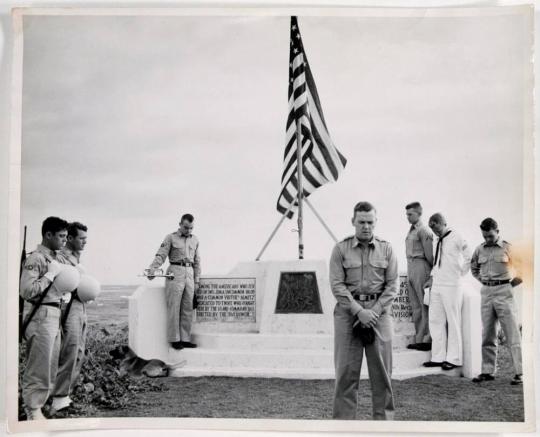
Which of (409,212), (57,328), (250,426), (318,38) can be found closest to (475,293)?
(409,212)

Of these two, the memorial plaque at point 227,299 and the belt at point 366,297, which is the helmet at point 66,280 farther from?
the belt at point 366,297

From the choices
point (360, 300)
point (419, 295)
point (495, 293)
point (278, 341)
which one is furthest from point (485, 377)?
point (278, 341)

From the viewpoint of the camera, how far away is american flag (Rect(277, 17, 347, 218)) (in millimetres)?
6793

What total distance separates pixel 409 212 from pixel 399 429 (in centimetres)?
202

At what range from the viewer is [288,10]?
250 inches

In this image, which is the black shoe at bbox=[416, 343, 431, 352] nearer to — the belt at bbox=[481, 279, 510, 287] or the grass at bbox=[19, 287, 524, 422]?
the grass at bbox=[19, 287, 524, 422]

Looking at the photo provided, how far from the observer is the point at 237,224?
7121 mm

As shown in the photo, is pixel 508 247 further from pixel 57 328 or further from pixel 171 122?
pixel 57 328

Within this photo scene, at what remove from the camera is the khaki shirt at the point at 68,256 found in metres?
5.89

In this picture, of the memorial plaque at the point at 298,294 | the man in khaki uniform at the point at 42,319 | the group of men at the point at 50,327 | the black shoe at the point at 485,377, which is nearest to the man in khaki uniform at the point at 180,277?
the memorial plaque at the point at 298,294

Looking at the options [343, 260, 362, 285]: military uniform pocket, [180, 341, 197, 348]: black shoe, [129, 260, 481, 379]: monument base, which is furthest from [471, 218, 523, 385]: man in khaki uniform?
[180, 341, 197, 348]: black shoe

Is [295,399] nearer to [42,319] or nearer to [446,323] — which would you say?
[446,323]

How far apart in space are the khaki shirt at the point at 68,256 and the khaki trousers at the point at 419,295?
3.11m

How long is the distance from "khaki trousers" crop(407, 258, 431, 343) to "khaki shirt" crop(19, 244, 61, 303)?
328 centimetres
